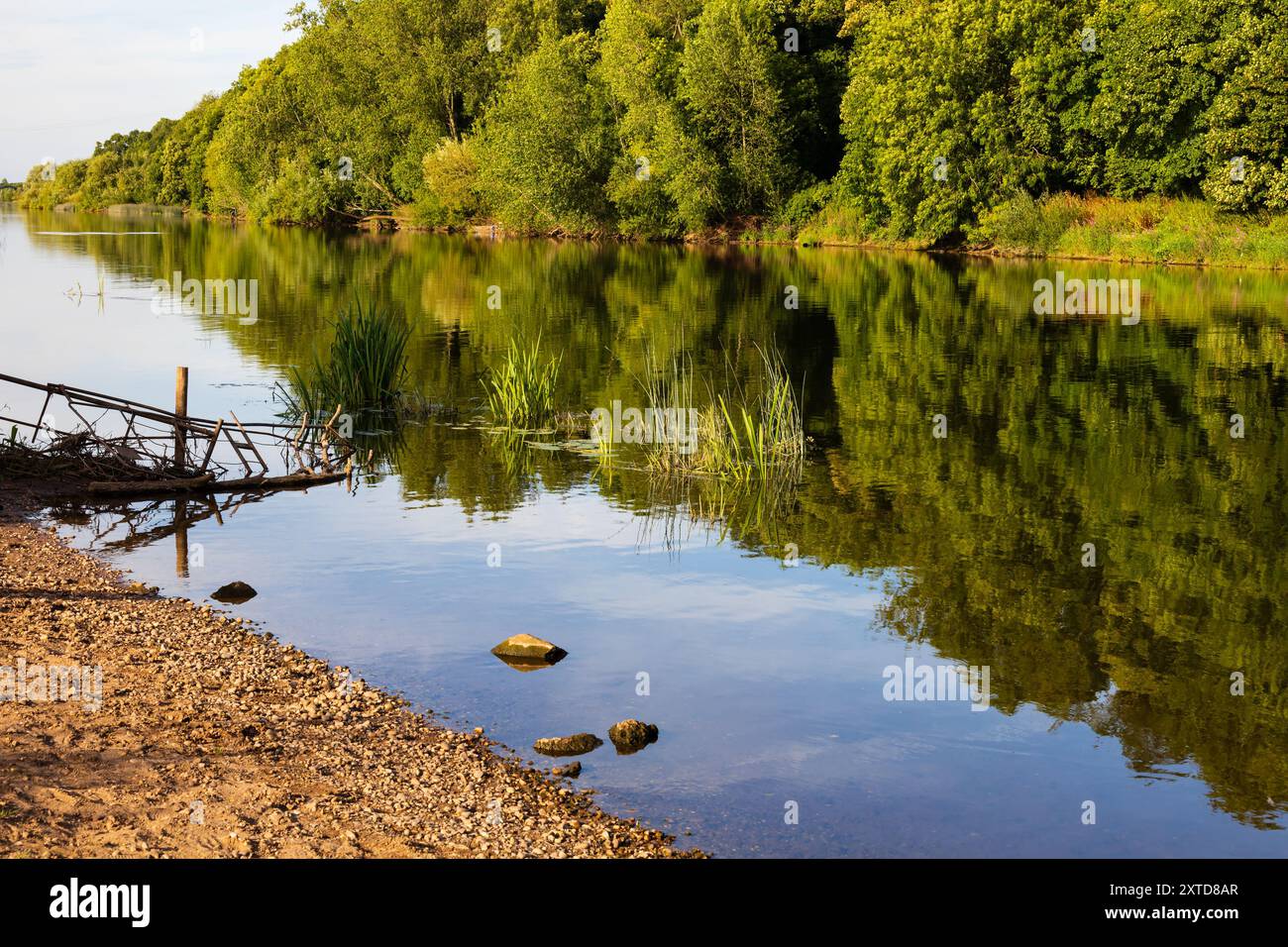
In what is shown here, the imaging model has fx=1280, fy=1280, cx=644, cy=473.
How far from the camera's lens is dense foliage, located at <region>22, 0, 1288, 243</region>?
182ft

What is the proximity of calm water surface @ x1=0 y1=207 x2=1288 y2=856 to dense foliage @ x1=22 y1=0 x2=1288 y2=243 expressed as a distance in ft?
87.7

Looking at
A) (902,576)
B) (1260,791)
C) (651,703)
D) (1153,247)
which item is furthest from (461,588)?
(1153,247)

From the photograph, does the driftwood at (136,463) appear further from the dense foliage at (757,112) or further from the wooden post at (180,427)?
the dense foliage at (757,112)

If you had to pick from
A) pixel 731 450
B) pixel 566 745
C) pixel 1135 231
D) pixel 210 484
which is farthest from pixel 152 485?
pixel 1135 231

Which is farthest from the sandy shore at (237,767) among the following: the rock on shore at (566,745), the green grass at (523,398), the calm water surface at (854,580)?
the green grass at (523,398)

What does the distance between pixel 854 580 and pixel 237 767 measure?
791 cm

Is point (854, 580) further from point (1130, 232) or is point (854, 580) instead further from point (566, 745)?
point (1130, 232)

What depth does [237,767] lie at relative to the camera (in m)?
8.84

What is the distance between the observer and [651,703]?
10953 millimetres

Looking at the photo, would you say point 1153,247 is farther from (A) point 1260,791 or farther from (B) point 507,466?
(A) point 1260,791
